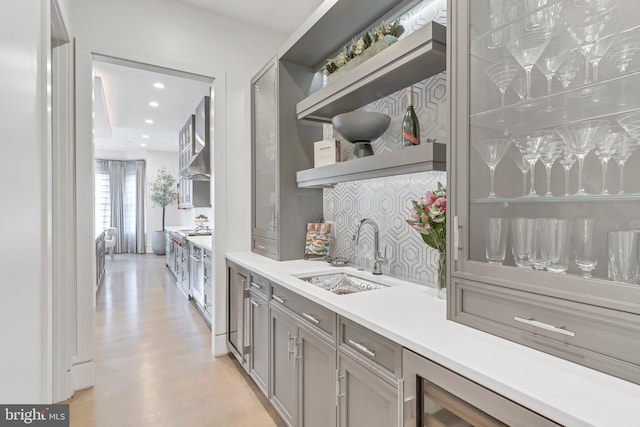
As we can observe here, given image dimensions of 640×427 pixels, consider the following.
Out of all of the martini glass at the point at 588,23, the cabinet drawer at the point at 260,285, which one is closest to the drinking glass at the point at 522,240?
the martini glass at the point at 588,23

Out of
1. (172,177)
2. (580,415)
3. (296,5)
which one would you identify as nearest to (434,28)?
(580,415)

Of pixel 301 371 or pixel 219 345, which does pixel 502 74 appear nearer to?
pixel 301 371

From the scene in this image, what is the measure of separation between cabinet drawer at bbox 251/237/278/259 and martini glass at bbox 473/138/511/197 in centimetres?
171

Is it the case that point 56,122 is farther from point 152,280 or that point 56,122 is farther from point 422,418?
point 152,280

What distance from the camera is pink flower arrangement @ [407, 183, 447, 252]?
1396mm

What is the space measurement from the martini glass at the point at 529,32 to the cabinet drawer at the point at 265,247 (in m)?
1.92

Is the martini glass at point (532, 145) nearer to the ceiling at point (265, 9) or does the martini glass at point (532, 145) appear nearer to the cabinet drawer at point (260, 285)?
the cabinet drawer at point (260, 285)

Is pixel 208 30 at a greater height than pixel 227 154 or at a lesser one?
Result: greater

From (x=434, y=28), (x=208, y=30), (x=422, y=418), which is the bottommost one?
(x=422, y=418)

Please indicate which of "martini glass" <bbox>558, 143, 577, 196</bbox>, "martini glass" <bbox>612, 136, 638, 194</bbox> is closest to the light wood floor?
"martini glass" <bbox>558, 143, 577, 196</bbox>

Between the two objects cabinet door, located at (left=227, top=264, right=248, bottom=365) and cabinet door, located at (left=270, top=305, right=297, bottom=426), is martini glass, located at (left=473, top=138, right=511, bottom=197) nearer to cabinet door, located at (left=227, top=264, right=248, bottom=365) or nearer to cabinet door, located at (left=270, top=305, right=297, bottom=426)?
cabinet door, located at (left=270, top=305, right=297, bottom=426)

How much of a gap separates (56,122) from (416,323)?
259 centimetres

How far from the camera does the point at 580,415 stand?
65 cm

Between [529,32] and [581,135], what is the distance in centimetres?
38
